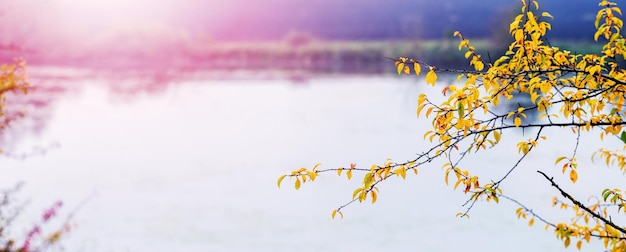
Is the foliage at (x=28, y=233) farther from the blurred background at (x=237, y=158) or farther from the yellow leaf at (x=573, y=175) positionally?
the yellow leaf at (x=573, y=175)

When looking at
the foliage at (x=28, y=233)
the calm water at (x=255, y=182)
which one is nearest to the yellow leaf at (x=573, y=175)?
the foliage at (x=28, y=233)

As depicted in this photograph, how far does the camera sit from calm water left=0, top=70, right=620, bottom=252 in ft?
28.8

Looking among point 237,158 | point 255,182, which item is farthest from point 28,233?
point 237,158

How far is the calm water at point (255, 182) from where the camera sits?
346 inches

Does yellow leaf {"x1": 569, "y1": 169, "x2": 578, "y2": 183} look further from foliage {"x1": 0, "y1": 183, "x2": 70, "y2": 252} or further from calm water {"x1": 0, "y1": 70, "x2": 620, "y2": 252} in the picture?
calm water {"x1": 0, "y1": 70, "x2": 620, "y2": 252}

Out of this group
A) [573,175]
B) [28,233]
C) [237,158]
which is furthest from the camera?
[237,158]

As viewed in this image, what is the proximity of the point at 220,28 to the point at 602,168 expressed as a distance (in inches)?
2526

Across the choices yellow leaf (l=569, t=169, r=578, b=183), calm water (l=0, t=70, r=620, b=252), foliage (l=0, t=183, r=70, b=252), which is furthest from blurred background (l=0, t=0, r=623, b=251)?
yellow leaf (l=569, t=169, r=578, b=183)

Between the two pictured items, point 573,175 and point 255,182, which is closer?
point 573,175

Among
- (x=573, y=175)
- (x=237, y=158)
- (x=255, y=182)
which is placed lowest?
(x=573, y=175)

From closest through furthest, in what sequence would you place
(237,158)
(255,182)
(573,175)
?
(573,175)
(255,182)
(237,158)

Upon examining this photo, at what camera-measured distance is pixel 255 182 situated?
11719 millimetres

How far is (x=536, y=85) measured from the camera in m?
2.75

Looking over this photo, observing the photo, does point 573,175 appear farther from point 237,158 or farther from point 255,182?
point 237,158
